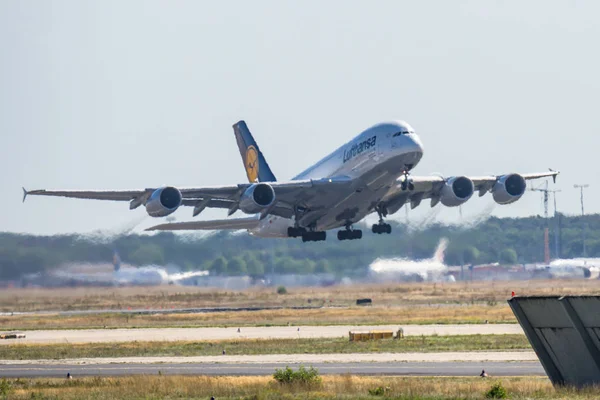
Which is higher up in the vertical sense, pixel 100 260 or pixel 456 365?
pixel 100 260

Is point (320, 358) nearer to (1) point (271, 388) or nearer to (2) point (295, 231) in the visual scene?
(1) point (271, 388)

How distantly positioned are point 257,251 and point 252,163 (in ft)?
32.4

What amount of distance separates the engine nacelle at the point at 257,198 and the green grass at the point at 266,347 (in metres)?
7.60

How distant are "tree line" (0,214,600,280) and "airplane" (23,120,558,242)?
387 inches

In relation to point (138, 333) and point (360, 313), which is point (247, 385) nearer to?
point (138, 333)

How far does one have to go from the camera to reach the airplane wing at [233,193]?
169 feet

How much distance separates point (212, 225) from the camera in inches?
2478

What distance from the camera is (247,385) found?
91.4 ft

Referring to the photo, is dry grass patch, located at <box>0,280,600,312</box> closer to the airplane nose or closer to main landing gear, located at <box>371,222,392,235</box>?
main landing gear, located at <box>371,222,392,235</box>

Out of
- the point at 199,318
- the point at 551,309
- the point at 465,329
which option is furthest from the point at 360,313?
the point at 551,309

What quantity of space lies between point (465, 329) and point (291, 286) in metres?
27.6

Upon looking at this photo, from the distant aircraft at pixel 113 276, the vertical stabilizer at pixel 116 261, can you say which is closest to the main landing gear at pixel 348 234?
the distant aircraft at pixel 113 276

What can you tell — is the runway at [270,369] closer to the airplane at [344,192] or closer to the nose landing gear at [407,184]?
the airplane at [344,192]

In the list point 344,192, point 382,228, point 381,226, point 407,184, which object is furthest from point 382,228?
point 407,184
